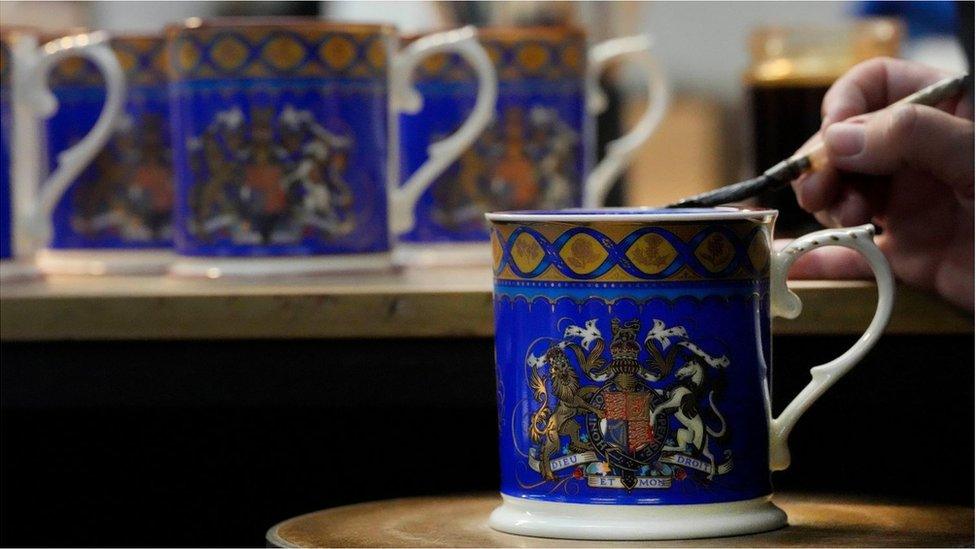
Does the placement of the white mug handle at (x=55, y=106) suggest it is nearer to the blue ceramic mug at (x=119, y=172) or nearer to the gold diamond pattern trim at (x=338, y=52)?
the blue ceramic mug at (x=119, y=172)

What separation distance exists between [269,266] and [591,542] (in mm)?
476

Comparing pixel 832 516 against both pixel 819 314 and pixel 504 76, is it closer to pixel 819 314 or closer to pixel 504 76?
pixel 819 314

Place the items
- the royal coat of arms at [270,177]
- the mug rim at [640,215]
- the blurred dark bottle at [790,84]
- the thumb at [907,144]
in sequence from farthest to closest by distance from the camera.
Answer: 1. the blurred dark bottle at [790,84]
2. the royal coat of arms at [270,177]
3. the thumb at [907,144]
4. the mug rim at [640,215]

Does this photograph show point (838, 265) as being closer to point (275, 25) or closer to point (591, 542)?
point (591, 542)

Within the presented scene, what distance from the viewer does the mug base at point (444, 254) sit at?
1.36 m

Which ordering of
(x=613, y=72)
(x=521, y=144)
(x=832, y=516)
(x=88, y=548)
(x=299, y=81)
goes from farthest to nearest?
(x=613, y=72), (x=521, y=144), (x=88, y=548), (x=299, y=81), (x=832, y=516)

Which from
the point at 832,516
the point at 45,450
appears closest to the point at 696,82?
the point at 45,450

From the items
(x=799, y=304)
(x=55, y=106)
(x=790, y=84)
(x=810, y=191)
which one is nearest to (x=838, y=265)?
(x=810, y=191)

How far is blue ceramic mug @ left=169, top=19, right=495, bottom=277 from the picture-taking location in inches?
46.0

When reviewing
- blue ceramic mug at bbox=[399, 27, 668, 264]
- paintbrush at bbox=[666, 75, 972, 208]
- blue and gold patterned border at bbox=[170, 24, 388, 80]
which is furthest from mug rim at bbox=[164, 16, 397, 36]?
paintbrush at bbox=[666, 75, 972, 208]

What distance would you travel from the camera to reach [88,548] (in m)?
1.28

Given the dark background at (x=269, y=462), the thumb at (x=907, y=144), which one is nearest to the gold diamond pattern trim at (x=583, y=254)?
the thumb at (x=907, y=144)

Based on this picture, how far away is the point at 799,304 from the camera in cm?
81

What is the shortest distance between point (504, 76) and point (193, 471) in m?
0.42
